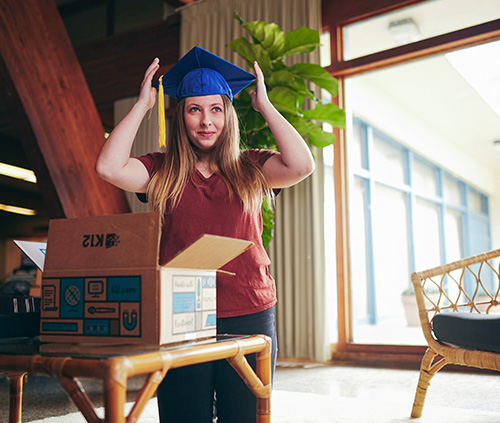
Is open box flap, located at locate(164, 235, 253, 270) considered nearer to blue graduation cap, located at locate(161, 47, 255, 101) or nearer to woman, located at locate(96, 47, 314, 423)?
woman, located at locate(96, 47, 314, 423)

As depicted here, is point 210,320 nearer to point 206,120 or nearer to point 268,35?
point 206,120

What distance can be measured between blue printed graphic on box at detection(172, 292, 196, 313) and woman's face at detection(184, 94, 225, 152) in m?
0.45

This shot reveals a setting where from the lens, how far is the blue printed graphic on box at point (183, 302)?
3.14 ft

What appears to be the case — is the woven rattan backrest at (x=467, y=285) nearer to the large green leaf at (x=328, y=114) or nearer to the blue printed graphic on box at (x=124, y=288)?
the large green leaf at (x=328, y=114)

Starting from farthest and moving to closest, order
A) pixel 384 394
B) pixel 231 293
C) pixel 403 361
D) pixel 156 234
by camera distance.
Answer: pixel 403 361 → pixel 384 394 → pixel 231 293 → pixel 156 234

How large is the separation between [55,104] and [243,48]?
1484mm

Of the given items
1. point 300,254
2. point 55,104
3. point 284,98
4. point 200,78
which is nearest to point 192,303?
point 200,78

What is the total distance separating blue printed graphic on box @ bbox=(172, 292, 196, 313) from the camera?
0.96 meters

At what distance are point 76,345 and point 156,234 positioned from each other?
0.25 metres

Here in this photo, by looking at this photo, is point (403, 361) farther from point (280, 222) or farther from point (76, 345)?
point (76, 345)

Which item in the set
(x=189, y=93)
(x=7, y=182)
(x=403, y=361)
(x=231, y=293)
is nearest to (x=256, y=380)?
(x=231, y=293)

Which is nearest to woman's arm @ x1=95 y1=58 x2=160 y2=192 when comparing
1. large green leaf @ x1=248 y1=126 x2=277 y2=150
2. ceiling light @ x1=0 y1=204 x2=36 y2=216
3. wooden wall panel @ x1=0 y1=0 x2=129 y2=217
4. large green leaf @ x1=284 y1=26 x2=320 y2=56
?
large green leaf @ x1=248 y1=126 x2=277 y2=150

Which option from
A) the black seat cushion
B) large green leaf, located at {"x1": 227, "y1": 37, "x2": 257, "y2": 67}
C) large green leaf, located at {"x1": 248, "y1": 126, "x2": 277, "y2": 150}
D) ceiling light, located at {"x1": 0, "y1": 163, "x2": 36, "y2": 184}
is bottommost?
the black seat cushion

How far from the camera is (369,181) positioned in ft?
14.6
